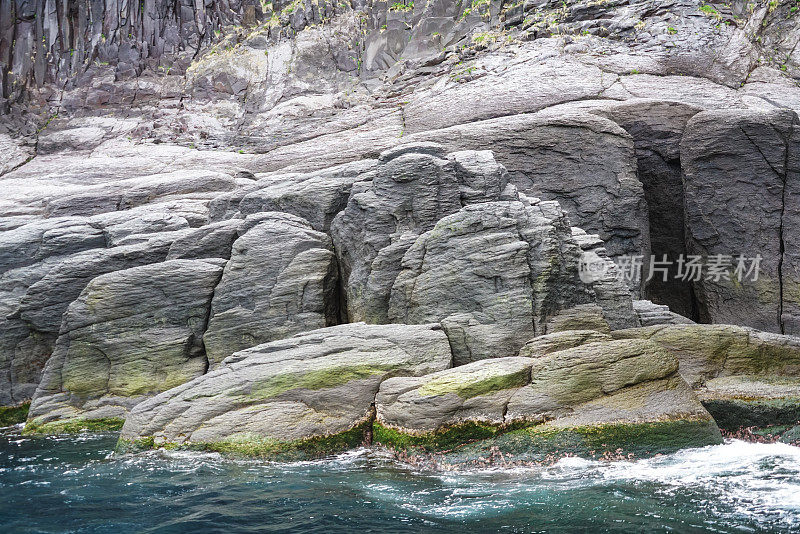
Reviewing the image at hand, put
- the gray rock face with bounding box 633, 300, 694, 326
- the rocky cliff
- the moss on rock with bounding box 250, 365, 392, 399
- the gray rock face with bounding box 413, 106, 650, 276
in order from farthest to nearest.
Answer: the gray rock face with bounding box 413, 106, 650, 276 < the gray rock face with bounding box 633, 300, 694, 326 < the moss on rock with bounding box 250, 365, 392, 399 < the rocky cliff

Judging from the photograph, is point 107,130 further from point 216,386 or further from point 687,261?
point 687,261

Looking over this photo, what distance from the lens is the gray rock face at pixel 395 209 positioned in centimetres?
1777

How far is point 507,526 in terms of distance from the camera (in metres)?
8.52

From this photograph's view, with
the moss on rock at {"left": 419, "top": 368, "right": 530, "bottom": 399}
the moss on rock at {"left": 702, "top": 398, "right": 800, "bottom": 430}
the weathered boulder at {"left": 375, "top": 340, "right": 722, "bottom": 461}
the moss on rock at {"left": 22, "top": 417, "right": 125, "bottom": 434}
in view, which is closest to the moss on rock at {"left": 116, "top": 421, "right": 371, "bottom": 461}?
the weathered boulder at {"left": 375, "top": 340, "right": 722, "bottom": 461}

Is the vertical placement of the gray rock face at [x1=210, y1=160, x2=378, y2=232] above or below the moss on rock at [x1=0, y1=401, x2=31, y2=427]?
above

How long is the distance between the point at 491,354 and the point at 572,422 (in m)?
3.55

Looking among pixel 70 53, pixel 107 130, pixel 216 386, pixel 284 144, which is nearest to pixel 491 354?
pixel 216 386

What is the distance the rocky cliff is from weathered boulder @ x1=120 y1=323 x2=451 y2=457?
0.07m

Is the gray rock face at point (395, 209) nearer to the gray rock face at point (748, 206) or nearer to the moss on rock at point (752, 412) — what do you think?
the moss on rock at point (752, 412)

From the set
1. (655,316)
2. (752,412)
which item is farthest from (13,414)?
(752,412)

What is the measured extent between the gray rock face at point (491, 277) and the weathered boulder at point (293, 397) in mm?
1061

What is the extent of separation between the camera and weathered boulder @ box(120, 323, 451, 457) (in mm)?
12852

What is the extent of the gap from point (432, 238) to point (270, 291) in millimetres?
5232

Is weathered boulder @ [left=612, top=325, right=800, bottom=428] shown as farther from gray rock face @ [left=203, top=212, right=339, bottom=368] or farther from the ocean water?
gray rock face @ [left=203, top=212, right=339, bottom=368]
